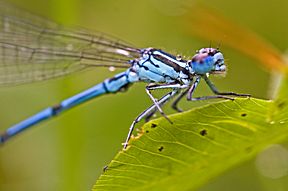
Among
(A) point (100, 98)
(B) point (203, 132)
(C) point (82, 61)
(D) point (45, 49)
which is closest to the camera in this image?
(B) point (203, 132)

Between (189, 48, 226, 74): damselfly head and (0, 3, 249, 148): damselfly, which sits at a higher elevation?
(0, 3, 249, 148): damselfly

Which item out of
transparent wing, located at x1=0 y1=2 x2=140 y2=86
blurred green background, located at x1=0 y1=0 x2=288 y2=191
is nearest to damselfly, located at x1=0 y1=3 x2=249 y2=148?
transparent wing, located at x1=0 y1=2 x2=140 y2=86

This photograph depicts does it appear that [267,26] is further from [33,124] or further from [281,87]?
[281,87]

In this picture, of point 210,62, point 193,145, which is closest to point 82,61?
point 210,62

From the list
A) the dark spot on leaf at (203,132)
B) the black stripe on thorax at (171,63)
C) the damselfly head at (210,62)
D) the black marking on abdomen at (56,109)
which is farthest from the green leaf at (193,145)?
the black marking on abdomen at (56,109)

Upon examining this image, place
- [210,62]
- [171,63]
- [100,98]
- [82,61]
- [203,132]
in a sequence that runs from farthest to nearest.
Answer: [100,98]
[82,61]
[171,63]
[210,62]
[203,132]

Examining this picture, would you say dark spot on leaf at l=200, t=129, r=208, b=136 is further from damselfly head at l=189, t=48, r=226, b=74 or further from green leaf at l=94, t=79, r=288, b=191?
damselfly head at l=189, t=48, r=226, b=74

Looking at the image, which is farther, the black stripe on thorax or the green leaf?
the black stripe on thorax

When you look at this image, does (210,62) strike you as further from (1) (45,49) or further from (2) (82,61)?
(1) (45,49)
